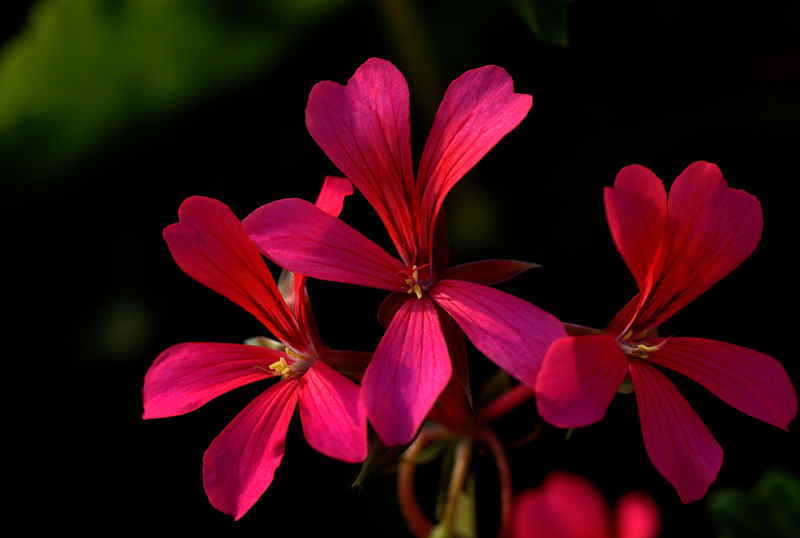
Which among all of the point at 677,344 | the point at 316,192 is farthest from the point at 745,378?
the point at 316,192

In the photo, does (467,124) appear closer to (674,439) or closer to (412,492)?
(674,439)

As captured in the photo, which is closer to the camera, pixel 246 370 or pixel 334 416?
pixel 334 416

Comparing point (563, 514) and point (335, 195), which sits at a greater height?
point (335, 195)

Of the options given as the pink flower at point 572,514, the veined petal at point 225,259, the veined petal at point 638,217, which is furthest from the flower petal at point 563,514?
the veined petal at point 225,259

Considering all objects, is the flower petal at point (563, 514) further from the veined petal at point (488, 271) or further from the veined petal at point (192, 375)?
→ the veined petal at point (192, 375)

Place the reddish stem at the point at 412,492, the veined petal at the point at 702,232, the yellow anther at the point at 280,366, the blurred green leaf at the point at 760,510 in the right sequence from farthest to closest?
the blurred green leaf at the point at 760,510
the reddish stem at the point at 412,492
the yellow anther at the point at 280,366
the veined petal at the point at 702,232

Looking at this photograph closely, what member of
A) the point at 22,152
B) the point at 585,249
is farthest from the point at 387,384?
the point at 22,152

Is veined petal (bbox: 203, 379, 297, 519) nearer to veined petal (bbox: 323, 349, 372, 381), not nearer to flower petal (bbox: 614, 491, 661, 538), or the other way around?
veined petal (bbox: 323, 349, 372, 381)
